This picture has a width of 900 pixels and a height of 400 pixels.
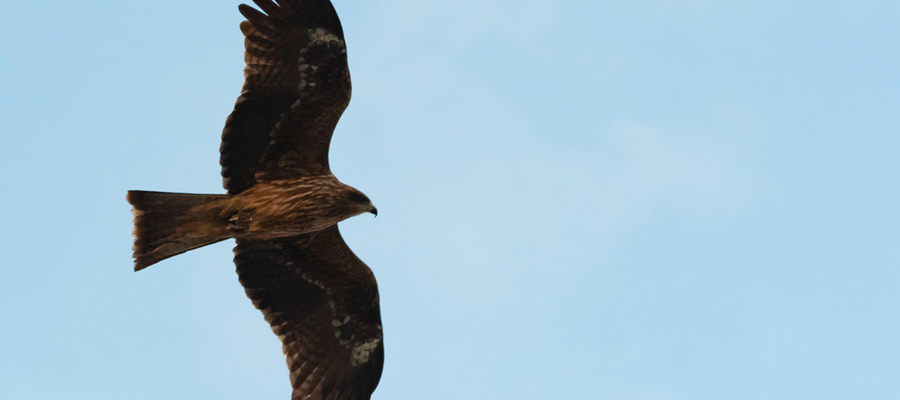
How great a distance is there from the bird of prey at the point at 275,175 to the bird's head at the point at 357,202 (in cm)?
1

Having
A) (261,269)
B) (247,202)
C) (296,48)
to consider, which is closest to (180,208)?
(247,202)

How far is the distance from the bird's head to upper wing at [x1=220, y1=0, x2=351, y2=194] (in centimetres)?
70

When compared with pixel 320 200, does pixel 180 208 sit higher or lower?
lower

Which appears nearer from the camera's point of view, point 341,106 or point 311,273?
point 341,106

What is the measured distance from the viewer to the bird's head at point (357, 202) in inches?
419

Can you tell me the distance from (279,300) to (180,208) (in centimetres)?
180

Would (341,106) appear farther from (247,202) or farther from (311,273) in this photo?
(311,273)

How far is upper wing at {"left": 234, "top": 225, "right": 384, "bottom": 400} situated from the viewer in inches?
442

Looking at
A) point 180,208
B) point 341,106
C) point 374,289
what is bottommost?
point 180,208

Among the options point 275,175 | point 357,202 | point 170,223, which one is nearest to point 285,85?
point 275,175

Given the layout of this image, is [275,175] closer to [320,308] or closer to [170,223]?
[170,223]

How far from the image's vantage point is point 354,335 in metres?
11.7

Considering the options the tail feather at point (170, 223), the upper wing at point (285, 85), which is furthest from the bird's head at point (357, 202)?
the tail feather at point (170, 223)

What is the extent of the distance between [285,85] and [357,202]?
1.51 meters
